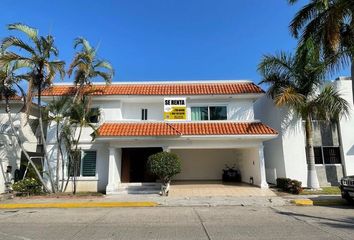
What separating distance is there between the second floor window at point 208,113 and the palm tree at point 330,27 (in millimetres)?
7215

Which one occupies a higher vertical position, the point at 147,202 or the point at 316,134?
the point at 316,134

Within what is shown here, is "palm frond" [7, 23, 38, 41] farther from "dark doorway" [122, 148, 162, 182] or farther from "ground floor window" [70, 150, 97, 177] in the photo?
"dark doorway" [122, 148, 162, 182]

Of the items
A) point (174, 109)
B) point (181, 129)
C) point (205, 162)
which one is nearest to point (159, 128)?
point (181, 129)

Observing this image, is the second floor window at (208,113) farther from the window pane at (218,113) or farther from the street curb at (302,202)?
the street curb at (302,202)

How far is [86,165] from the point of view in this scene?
17.0 metres

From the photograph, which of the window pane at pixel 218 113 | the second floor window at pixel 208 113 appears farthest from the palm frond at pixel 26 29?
the window pane at pixel 218 113

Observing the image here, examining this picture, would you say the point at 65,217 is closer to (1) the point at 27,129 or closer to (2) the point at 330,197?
(1) the point at 27,129

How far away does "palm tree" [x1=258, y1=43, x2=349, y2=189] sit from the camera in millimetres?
14945

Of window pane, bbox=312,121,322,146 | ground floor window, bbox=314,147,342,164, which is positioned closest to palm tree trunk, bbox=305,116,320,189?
ground floor window, bbox=314,147,342,164

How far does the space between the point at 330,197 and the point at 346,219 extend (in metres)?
4.64

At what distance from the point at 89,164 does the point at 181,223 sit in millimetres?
10352

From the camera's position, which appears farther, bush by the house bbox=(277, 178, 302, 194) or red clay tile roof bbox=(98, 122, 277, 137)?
red clay tile roof bbox=(98, 122, 277, 137)

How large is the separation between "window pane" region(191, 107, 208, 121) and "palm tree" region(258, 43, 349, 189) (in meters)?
4.29

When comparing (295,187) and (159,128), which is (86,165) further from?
(295,187)
